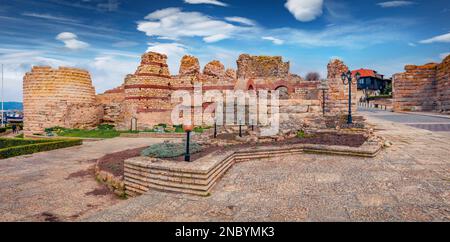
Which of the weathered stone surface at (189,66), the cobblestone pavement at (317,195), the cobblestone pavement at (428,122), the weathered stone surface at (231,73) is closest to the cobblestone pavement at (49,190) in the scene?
the cobblestone pavement at (317,195)

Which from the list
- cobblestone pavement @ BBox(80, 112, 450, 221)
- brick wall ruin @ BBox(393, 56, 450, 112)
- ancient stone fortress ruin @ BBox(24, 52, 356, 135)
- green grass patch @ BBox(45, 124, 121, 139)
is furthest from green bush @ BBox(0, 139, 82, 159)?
brick wall ruin @ BBox(393, 56, 450, 112)

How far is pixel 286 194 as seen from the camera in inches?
178

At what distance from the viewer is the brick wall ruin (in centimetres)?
2159

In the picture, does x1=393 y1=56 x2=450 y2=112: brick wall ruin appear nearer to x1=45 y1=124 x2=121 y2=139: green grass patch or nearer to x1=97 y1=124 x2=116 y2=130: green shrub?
x1=45 y1=124 x2=121 y2=139: green grass patch

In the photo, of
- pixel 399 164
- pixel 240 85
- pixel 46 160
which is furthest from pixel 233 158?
pixel 240 85

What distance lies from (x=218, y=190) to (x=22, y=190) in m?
4.82

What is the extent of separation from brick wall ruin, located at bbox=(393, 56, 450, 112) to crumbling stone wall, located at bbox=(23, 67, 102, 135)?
85.4ft

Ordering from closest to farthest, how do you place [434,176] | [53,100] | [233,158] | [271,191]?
[271,191]
[434,176]
[233,158]
[53,100]

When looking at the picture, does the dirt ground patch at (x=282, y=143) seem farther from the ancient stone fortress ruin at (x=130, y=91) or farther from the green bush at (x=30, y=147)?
the ancient stone fortress ruin at (x=130, y=91)

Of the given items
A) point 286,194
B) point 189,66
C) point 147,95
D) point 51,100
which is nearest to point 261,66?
point 189,66

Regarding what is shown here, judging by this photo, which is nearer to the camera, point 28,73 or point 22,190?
point 22,190

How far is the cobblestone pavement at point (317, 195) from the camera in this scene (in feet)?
12.0
